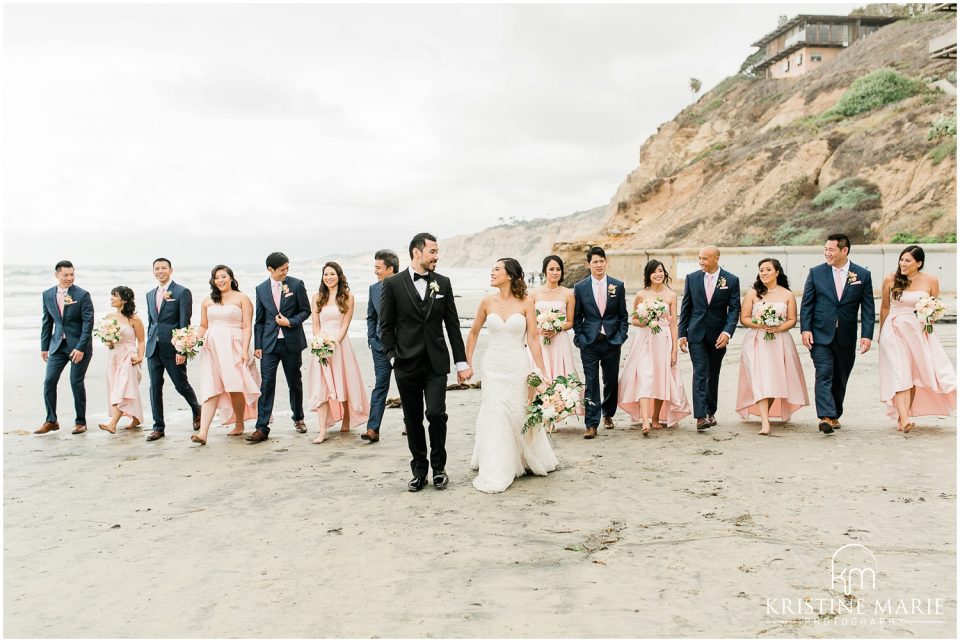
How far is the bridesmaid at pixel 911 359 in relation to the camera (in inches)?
319

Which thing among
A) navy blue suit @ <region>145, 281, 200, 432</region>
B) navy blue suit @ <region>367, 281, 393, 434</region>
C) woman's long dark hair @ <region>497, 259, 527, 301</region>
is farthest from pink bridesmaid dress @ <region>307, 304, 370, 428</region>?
woman's long dark hair @ <region>497, 259, 527, 301</region>

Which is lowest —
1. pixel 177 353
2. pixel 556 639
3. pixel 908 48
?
pixel 556 639

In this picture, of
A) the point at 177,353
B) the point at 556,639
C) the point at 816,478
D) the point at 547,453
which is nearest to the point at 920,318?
the point at 816,478

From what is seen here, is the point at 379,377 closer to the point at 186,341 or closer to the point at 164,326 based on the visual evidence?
the point at 186,341

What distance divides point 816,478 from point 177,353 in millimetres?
7391

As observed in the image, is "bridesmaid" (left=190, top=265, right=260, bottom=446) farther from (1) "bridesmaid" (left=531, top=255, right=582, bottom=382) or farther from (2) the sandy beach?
(1) "bridesmaid" (left=531, top=255, right=582, bottom=382)

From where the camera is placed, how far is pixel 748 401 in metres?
8.82

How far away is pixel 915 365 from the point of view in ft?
26.8

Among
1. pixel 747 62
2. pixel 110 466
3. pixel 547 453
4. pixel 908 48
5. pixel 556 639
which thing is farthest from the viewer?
pixel 747 62

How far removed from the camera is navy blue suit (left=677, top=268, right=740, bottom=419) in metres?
8.66

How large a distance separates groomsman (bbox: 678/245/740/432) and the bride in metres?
2.61

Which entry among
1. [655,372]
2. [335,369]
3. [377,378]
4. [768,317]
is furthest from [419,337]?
[768,317]

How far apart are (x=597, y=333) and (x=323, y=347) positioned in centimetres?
325

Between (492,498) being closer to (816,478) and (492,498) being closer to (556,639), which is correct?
(556,639)
